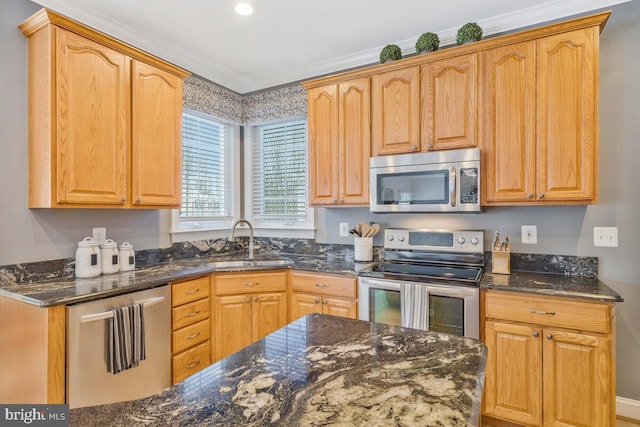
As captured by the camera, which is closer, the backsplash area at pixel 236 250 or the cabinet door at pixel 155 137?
the backsplash area at pixel 236 250

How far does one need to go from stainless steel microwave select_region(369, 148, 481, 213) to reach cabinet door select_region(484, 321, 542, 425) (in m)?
0.80

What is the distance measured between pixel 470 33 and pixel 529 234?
145cm

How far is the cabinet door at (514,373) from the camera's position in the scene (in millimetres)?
1998

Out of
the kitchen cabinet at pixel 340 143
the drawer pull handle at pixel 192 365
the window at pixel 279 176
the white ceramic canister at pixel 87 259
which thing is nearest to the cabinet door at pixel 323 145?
the kitchen cabinet at pixel 340 143

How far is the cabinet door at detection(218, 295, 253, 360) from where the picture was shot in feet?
8.94

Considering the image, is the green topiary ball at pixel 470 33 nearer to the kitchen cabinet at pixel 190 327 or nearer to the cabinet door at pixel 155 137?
the cabinet door at pixel 155 137

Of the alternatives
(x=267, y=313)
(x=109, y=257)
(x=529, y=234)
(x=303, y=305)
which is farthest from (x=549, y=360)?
(x=109, y=257)

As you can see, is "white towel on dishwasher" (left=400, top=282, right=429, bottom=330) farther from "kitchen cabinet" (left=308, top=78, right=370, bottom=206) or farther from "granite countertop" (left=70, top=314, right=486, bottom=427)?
"granite countertop" (left=70, top=314, right=486, bottom=427)

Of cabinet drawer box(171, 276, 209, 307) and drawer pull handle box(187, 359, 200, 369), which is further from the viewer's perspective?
drawer pull handle box(187, 359, 200, 369)

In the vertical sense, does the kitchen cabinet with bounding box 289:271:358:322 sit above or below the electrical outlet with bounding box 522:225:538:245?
below

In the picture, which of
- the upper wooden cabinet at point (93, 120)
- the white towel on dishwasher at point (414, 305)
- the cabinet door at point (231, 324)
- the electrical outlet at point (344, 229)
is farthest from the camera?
the electrical outlet at point (344, 229)

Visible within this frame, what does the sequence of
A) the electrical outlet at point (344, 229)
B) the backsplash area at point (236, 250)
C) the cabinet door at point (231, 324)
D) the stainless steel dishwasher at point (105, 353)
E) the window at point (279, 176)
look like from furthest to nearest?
the window at point (279, 176)
the electrical outlet at point (344, 229)
the cabinet door at point (231, 324)
the backsplash area at point (236, 250)
the stainless steel dishwasher at point (105, 353)

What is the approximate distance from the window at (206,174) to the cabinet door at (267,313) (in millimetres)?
1017

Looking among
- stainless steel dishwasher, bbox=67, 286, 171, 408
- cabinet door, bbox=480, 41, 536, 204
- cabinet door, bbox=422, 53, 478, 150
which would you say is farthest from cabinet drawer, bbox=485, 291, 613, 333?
stainless steel dishwasher, bbox=67, 286, 171, 408
